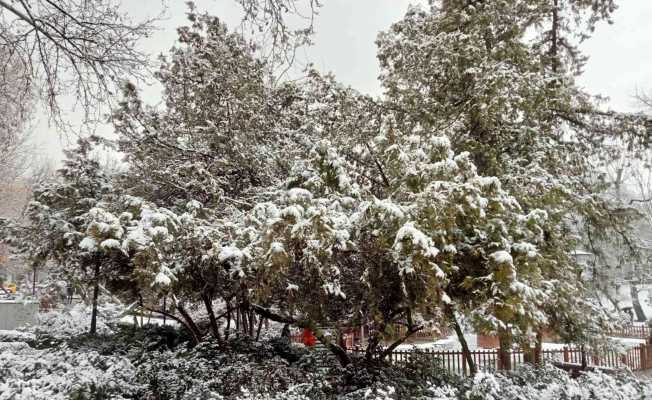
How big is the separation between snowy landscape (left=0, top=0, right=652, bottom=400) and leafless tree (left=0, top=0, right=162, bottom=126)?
0.02 meters

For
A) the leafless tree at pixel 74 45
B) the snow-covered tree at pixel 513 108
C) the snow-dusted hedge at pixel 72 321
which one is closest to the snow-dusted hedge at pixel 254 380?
the snow-covered tree at pixel 513 108

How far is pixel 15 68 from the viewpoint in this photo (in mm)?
4910

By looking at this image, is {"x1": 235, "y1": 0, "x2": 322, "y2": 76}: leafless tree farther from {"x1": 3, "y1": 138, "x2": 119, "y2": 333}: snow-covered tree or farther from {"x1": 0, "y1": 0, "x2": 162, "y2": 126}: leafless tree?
{"x1": 3, "y1": 138, "x2": 119, "y2": 333}: snow-covered tree

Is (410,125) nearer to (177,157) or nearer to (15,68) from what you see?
(177,157)

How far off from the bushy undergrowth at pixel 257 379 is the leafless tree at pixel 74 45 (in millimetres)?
2663

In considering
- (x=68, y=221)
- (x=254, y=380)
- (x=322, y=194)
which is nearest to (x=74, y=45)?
(x=322, y=194)

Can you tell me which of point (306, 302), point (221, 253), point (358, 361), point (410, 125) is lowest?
point (358, 361)

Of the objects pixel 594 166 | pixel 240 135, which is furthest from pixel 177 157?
pixel 594 166

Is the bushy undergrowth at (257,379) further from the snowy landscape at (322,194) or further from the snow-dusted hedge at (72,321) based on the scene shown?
the snow-dusted hedge at (72,321)

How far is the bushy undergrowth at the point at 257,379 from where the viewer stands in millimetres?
4418

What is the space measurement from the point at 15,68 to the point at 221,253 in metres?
2.95

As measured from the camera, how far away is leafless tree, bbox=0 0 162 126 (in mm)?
4180

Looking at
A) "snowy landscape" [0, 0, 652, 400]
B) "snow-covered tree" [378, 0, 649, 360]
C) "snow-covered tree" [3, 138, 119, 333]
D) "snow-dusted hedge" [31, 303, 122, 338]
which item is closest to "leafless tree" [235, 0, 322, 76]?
"snowy landscape" [0, 0, 652, 400]

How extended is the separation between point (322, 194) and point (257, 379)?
2.32 m
